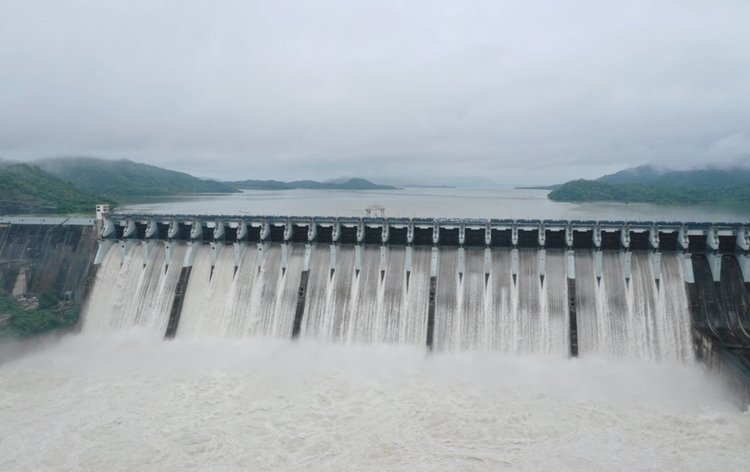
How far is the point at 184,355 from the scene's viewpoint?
22.7m

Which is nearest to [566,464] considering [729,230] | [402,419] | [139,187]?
[402,419]

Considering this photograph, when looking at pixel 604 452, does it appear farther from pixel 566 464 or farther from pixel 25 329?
pixel 25 329

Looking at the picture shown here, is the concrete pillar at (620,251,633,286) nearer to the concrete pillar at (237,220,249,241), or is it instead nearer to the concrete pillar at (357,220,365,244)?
the concrete pillar at (357,220,365,244)

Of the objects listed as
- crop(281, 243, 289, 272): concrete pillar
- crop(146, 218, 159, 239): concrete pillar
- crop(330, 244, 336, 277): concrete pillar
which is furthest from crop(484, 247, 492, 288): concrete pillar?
crop(146, 218, 159, 239): concrete pillar

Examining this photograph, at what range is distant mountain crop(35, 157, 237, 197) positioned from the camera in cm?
13190

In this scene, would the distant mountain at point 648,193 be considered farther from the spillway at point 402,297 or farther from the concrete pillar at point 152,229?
the concrete pillar at point 152,229

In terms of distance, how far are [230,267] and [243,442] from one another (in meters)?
12.5

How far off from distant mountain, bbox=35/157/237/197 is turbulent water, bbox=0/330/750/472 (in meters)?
110

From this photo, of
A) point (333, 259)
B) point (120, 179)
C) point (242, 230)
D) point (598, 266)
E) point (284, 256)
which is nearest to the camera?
point (598, 266)

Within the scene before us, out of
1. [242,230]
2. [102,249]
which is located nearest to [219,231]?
[242,230]

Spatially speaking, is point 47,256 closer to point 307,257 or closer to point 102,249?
point 102,249

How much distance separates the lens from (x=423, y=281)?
24891 millimetres

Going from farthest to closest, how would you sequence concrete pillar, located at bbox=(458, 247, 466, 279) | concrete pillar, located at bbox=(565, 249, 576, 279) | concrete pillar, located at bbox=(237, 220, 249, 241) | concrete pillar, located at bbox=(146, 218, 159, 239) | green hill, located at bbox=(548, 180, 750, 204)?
green hill, located at bbox=(548, 180, 750, 204) < concrete pillar, located at bbox=(146, 218, 159, 239) < concrete pillar, located at bbox=(237, 220, 249, 241) < concrete pillar, located at bbox=(458, 247, 466, 279) < concrete pillar, located at bbox=(565, 249, 576, 279)

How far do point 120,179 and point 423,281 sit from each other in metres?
146
